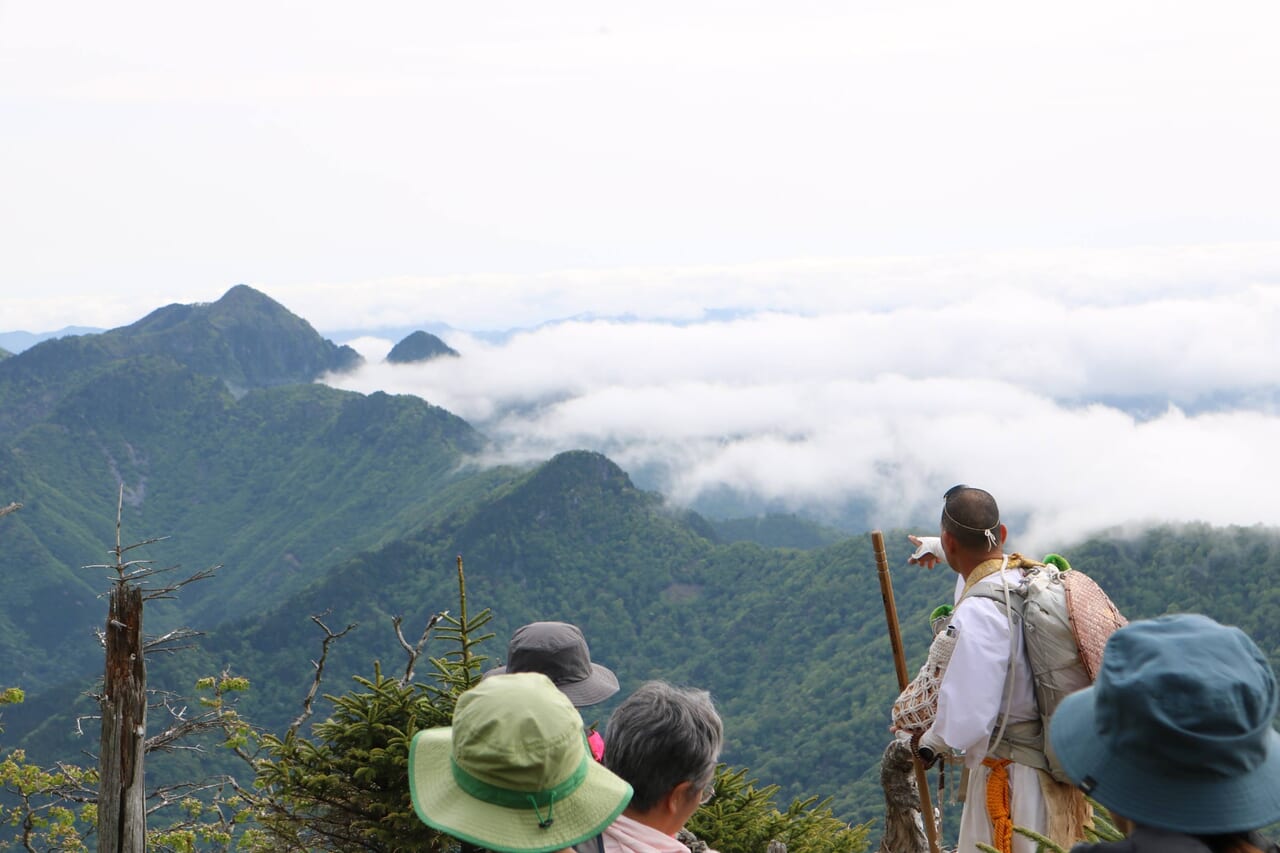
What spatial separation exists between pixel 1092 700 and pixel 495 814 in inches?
58.6

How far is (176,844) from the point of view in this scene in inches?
484

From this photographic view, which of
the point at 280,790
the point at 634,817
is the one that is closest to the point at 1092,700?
the point at 634,817

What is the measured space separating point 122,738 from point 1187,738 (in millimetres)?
6976

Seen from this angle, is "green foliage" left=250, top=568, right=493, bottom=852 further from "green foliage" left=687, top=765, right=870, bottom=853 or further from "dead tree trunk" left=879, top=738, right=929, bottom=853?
"dead tree trunk" left=879, top=738, right=929, bottom=853

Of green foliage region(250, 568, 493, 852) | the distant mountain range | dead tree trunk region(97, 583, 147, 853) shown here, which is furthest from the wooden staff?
the distant mountain range

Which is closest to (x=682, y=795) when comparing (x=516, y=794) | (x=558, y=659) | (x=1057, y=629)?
(x=516, y=794)

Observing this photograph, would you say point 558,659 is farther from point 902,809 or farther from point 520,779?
point 902,809

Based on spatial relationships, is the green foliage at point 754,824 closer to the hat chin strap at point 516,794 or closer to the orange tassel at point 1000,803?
the orange tassel at point 1000,803

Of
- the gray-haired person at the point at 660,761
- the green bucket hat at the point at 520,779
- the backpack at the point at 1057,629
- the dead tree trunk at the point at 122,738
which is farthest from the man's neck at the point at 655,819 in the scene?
the dead tree trunk at the point at 122,738

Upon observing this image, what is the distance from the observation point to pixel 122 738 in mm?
7340

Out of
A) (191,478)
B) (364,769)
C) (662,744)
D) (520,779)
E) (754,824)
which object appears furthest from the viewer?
(191,478)

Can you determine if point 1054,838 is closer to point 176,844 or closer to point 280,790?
point 280,790

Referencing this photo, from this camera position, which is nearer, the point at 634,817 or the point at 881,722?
the point at 634,817

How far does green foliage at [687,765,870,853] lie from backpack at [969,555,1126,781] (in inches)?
82.2
